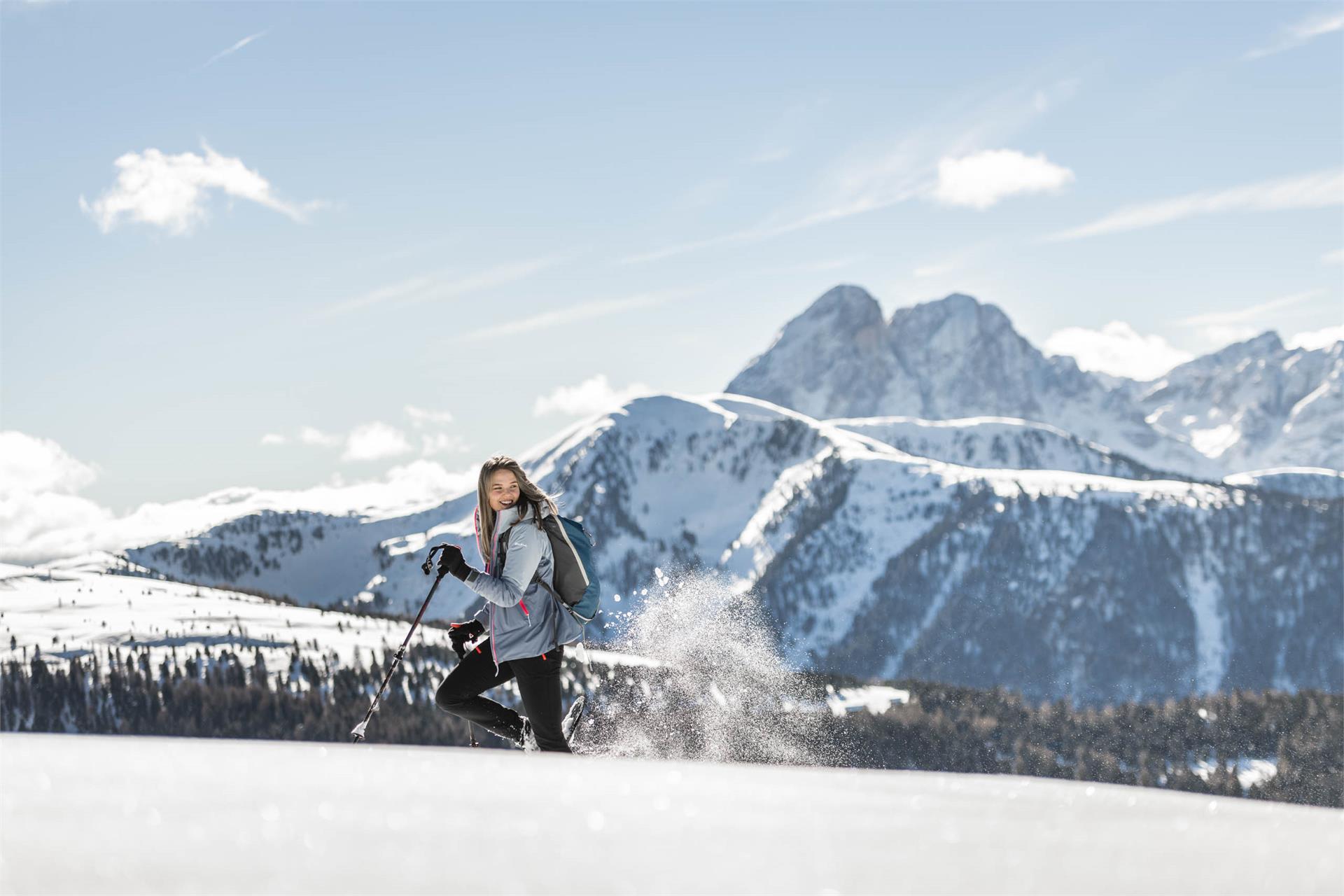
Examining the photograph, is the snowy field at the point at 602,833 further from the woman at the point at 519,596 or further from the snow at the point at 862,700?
the snow at the point at 862,700

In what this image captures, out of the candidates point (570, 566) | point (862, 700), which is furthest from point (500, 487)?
point (862, 700)

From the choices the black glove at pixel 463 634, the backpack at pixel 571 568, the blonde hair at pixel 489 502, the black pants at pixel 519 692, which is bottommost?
the black pants at pixel 519 692

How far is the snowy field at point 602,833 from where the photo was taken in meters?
3.82

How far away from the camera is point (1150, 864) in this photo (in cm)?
418

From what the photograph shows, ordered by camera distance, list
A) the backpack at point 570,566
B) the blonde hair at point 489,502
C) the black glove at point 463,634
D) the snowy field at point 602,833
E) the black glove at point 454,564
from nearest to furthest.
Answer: the snowy field at point 602,833, the black glove at point 454,564, the blonde hair at point 489,502, the backpack at point 570,566, the black glove at point 463,634

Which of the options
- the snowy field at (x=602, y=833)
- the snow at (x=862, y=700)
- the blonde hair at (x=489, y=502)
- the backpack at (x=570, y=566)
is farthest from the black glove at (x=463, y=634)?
the snow at (x=862, y=700)

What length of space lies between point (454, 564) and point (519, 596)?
68cm

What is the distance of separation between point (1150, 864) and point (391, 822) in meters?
2.84

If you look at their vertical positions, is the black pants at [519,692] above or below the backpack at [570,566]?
below

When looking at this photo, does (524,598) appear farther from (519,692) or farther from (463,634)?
(463,634)

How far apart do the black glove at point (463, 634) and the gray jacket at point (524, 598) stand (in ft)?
2.80

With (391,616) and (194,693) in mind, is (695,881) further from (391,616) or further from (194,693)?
(391,616)

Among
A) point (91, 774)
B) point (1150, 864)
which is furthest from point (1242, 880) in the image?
point (91, 774)

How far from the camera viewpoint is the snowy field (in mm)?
3820
